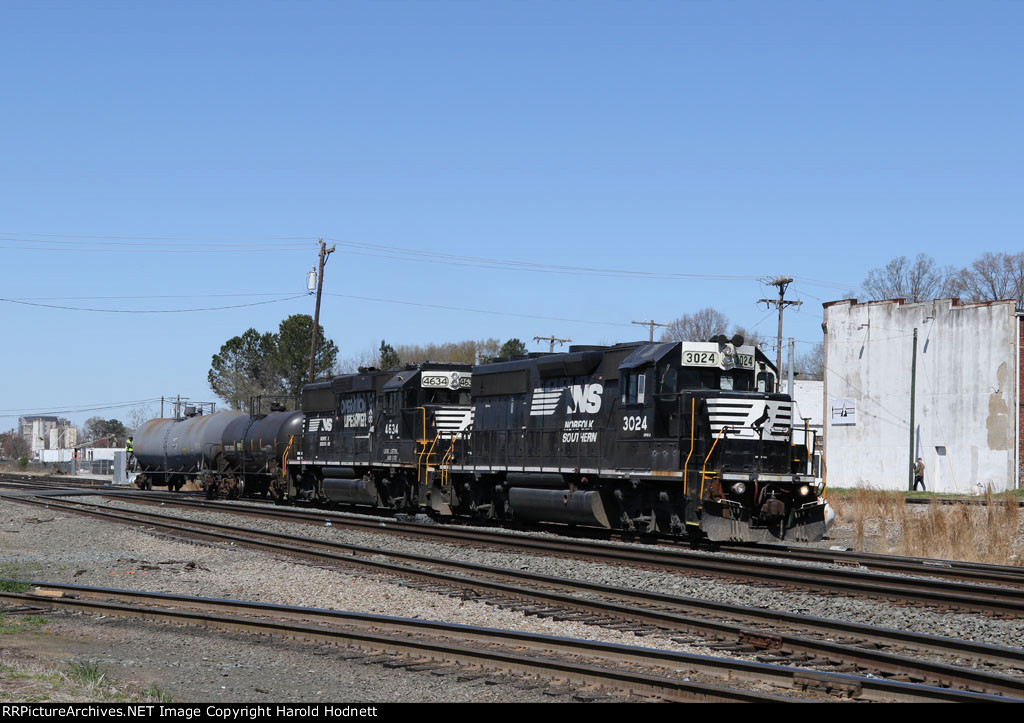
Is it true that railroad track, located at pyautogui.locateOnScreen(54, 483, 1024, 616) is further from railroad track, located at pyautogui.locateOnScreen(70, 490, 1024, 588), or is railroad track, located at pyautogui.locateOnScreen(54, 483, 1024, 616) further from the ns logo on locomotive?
the ns logo on locomotive

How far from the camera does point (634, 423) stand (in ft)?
67.1

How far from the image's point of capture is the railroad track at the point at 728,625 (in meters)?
8.69

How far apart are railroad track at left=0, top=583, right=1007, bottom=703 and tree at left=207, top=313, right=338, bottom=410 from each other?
6464 centimetres

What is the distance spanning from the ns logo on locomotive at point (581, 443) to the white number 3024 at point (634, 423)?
0.11 feet

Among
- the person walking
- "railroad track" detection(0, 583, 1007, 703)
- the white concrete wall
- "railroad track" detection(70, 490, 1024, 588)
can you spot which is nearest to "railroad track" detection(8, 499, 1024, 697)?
"railroad track" detection(0, 583, 1007, 703)

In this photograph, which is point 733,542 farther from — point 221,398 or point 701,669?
point 221,398

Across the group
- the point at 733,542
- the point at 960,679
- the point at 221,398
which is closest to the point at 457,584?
the point at 960,679

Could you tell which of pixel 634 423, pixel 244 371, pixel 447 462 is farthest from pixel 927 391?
pixel 244 371

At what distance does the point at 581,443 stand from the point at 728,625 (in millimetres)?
11682

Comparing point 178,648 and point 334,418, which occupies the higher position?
point 334,418

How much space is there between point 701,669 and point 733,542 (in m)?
12.9

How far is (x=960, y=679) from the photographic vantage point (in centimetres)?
812

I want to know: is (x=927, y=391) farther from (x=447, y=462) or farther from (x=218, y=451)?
(x=218, y=451)
